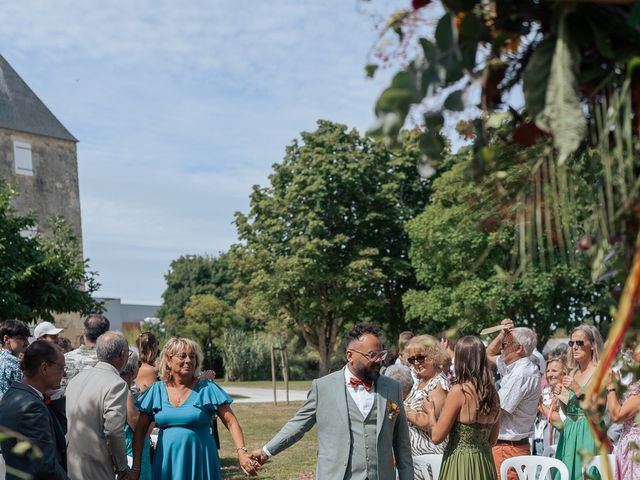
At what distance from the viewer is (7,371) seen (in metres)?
6.71

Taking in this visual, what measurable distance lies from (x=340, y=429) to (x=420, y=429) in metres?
1.70

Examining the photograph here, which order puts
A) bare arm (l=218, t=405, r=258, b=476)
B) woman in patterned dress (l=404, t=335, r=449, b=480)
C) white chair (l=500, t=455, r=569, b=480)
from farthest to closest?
woman in patterned dress (l=404, t=335, r=449, b=480) < white chair (l=500, t=455, r=569, b=480) < bare arm (l=218, t=405, r=258, b=476)

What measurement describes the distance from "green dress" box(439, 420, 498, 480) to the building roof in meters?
36.5

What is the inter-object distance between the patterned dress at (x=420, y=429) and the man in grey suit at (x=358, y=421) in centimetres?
107

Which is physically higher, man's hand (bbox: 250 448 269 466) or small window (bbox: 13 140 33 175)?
small window (bbox: 13 140 33 175)

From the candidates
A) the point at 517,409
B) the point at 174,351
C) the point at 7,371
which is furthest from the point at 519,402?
the point at 7,371

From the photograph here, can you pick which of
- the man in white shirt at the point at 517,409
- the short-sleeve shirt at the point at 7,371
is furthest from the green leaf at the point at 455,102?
the short-sleeve shirt at the point at 7,371

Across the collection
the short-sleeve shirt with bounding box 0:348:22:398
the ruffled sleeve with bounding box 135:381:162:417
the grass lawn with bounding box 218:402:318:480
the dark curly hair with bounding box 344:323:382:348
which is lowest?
the grass lawn with bounding box 218:402:318:480

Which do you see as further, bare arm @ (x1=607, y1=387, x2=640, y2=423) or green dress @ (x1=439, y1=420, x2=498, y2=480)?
green dress @ (x1=439, y1=420, x2=498, y2=480)

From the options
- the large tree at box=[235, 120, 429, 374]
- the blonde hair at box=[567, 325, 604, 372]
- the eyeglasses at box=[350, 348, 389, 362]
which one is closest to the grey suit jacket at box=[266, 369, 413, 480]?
the eyeglasses at box=[350, 348, 389, 362]

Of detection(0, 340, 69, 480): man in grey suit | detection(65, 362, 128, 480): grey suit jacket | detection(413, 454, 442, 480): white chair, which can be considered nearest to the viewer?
detection(0, 340, 69, 480): man in grey suit

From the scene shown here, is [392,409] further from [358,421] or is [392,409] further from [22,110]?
[22,110]

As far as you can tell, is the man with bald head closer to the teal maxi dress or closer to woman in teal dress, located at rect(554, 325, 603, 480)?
the teal maxi dress

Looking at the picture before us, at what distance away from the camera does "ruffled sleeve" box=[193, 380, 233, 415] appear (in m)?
6.12
